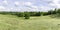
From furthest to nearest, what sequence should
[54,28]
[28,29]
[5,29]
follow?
[54,28] → [28,29] → [5,29]

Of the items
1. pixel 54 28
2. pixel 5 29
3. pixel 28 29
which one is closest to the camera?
pixel 5 29

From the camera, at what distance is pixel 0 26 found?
28.4m

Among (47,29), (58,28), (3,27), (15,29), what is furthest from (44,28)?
(3,27)

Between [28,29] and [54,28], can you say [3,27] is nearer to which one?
[28,29]

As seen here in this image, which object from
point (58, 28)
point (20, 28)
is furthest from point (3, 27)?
point (58, 28)

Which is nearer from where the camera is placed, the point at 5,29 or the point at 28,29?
the point at 5,29

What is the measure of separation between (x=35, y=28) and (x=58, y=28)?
4.74 m

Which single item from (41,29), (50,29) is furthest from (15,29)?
(50,29)

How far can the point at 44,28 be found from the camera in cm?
3041

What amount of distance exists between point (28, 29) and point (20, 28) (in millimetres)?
1413

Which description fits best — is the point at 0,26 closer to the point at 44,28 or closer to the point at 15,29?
the point at 15,29

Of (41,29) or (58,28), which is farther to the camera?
(58,28)

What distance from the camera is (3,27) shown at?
28.1 meters

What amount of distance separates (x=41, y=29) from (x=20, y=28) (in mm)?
3743
